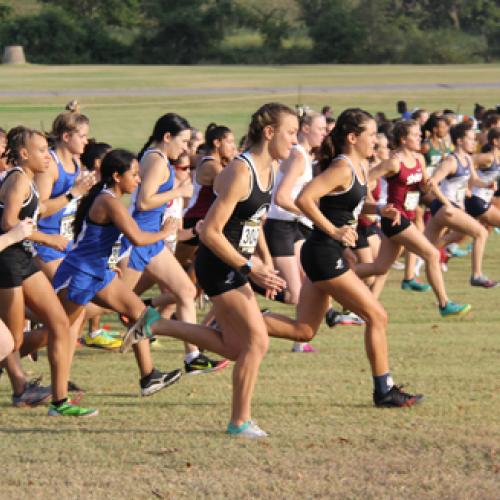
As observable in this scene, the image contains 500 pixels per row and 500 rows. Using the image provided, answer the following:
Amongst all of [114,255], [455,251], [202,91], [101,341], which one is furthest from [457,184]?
[202,91]

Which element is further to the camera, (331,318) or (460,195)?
(460,195)

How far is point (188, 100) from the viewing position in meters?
46.2

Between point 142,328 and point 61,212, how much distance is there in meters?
2.27

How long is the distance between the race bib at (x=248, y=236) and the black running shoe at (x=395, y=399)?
135 centimetres

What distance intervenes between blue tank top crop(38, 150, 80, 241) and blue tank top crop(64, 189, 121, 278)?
124 cm

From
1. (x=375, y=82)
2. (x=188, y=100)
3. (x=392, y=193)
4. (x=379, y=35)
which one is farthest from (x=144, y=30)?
(x=392, y=193)

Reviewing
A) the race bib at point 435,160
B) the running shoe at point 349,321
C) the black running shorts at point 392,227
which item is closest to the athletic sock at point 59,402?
the running shoe at point 349,321

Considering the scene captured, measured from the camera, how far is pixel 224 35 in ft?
Answer: 256

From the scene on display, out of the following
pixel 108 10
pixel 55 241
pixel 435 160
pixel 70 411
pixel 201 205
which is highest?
pixel 55 241

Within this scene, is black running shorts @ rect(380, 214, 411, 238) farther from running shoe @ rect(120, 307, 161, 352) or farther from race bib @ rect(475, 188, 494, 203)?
running shoe @ rect(120, 307, 161, 352)

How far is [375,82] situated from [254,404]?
46.9 meters

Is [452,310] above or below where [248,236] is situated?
below

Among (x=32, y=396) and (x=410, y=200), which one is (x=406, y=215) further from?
(x=32, y=396)

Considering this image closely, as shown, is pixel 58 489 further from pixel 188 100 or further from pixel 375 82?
pixel 375 82
